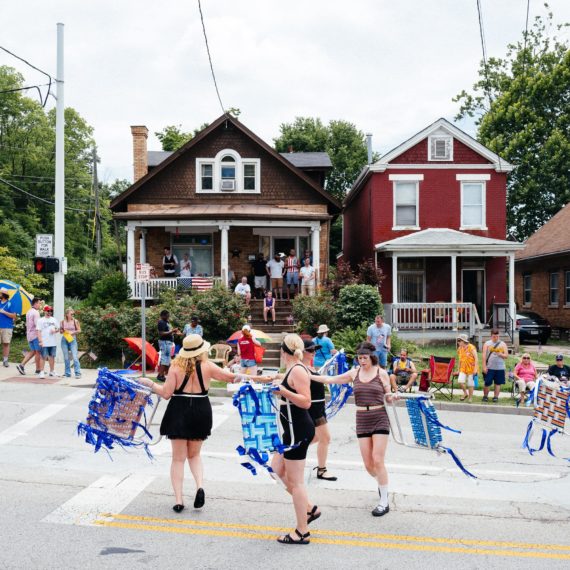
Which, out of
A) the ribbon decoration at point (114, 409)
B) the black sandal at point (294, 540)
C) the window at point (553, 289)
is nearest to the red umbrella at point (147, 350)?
the ribbon decoration at point (114, 409)

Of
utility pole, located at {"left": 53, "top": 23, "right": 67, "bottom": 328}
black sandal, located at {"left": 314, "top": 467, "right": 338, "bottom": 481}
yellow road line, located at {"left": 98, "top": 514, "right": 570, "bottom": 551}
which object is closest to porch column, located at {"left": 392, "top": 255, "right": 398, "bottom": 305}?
utility pole, located at {"left": 53, "top": 23, "right": 67, "bottom": 328}

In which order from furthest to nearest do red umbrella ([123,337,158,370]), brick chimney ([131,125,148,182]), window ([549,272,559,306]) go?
window ([549,272,559,306]) → brick chimney ([131,125,148,182]) → red umbrella ([123,337,158,370])

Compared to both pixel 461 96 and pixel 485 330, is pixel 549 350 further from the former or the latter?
pixel 461 96

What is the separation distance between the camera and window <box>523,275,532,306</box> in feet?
118

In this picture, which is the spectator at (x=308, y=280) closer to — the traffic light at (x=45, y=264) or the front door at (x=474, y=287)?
the front door at (x=474, y=287)

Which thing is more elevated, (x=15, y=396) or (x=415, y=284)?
(x=415, y=284)

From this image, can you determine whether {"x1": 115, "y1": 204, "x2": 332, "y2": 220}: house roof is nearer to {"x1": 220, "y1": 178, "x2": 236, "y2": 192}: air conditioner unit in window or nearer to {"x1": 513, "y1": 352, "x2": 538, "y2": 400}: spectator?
{"x1": 220, "y1": 178, "x2": 236, "y2": 192}: air conditioner unit in window

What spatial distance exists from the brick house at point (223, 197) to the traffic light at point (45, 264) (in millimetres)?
8188

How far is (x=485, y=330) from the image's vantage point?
80.4 ft

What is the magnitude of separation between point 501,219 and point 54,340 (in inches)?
719

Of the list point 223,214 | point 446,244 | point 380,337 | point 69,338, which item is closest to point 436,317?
point 446,244

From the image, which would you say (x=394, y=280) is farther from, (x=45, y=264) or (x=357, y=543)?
(x=357, y=543)

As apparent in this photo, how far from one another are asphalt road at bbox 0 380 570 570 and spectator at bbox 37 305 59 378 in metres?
5.85

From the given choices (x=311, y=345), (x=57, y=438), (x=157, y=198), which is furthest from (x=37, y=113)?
(x=311, y=345)
